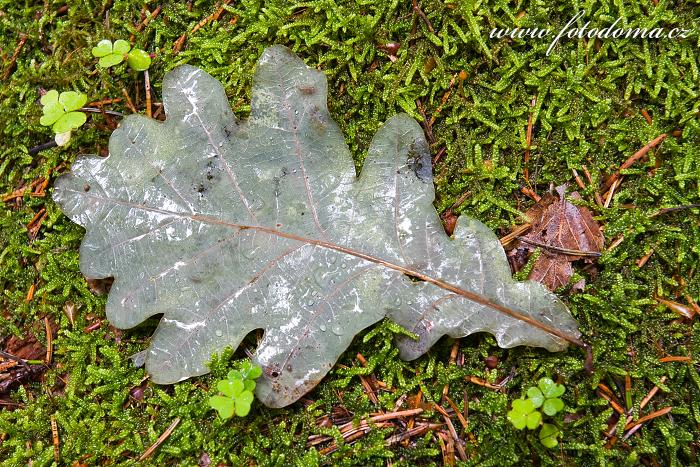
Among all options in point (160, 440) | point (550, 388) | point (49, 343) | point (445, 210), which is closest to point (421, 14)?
point (445, 210)

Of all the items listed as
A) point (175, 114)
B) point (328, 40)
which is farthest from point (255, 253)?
point (328, 40)

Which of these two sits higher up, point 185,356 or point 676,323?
point 676,323

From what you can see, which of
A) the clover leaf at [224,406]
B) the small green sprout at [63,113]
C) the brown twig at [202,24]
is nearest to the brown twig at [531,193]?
the clover leaf at [224,406]

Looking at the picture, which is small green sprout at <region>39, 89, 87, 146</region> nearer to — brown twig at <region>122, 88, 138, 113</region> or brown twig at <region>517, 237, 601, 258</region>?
brown twig at <region>122, 88, 138, 113</region>

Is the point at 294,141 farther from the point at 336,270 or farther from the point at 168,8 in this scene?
the point at 168,8

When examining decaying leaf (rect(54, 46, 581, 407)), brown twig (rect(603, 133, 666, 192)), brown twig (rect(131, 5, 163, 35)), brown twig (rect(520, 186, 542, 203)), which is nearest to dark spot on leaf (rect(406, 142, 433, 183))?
decaying leaf (rect(54, 46, 581, 407))

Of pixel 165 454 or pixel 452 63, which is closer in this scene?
pixel 165 454

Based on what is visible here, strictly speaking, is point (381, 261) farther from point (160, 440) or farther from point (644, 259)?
point (160, 440)
